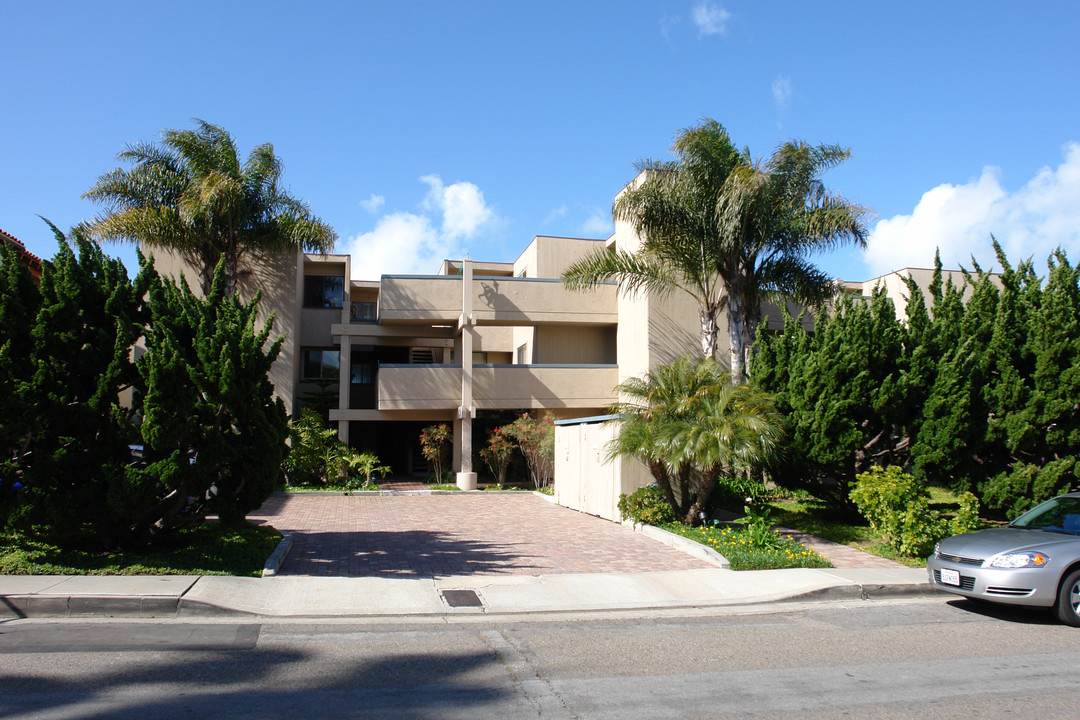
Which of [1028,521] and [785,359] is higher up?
[785,359]

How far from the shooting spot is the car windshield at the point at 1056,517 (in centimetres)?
883

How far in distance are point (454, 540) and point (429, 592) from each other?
391 centimetres

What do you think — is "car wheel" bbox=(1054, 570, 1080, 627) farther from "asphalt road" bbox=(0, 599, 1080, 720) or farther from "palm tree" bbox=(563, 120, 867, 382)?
"palm tree" bbox=(563, 120, 867, 382)

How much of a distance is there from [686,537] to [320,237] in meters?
14.2

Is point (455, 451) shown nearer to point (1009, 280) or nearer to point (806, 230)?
point (806, 230)

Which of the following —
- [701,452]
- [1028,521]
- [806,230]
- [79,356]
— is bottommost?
[1028,521]

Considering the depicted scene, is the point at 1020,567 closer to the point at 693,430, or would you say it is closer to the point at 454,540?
the point at 693,430

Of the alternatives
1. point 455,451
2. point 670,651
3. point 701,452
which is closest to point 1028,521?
point 701,452

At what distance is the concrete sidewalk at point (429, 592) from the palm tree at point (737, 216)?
8316 millimetres

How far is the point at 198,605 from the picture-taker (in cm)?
787

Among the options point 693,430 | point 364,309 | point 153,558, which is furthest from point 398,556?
point 364,309

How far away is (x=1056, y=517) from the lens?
912 centimetres

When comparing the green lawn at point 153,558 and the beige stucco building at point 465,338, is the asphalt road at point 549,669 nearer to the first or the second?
the green lawn at point 153,558

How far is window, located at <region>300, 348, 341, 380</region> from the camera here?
26.6 metres
